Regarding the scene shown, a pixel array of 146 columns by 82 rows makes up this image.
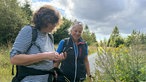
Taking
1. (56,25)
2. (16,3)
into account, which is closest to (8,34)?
(16,3)

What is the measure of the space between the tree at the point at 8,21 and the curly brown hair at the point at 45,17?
25.0 meters

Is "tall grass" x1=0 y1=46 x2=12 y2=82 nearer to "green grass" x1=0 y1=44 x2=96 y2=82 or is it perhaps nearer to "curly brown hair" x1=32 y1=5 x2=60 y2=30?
"green grass" x1=0 y1=44 x2=96 y2=82

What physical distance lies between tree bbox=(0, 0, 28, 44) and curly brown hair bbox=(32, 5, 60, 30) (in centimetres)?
2500

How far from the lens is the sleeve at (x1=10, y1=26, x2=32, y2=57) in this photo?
3.10 metres

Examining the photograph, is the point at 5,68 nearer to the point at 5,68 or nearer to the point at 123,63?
the point at 5,68

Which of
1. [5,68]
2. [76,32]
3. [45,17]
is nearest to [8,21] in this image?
[5,68]

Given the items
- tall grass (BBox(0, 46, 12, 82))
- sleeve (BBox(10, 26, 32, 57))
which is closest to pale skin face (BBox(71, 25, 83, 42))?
sleeve (BBox(10, 26, 32, 57))

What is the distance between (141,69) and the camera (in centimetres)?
473

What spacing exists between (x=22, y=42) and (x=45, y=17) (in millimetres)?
345

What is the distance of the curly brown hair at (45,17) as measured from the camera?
10.7 feet

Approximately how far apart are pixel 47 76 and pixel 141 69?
6.21 ft

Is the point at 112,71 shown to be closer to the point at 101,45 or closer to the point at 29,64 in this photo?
the point at 101,45

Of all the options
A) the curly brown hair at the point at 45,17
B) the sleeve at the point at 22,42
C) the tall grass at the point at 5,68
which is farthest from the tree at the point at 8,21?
the sleeve at the point at 22,42

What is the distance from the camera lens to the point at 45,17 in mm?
3244
